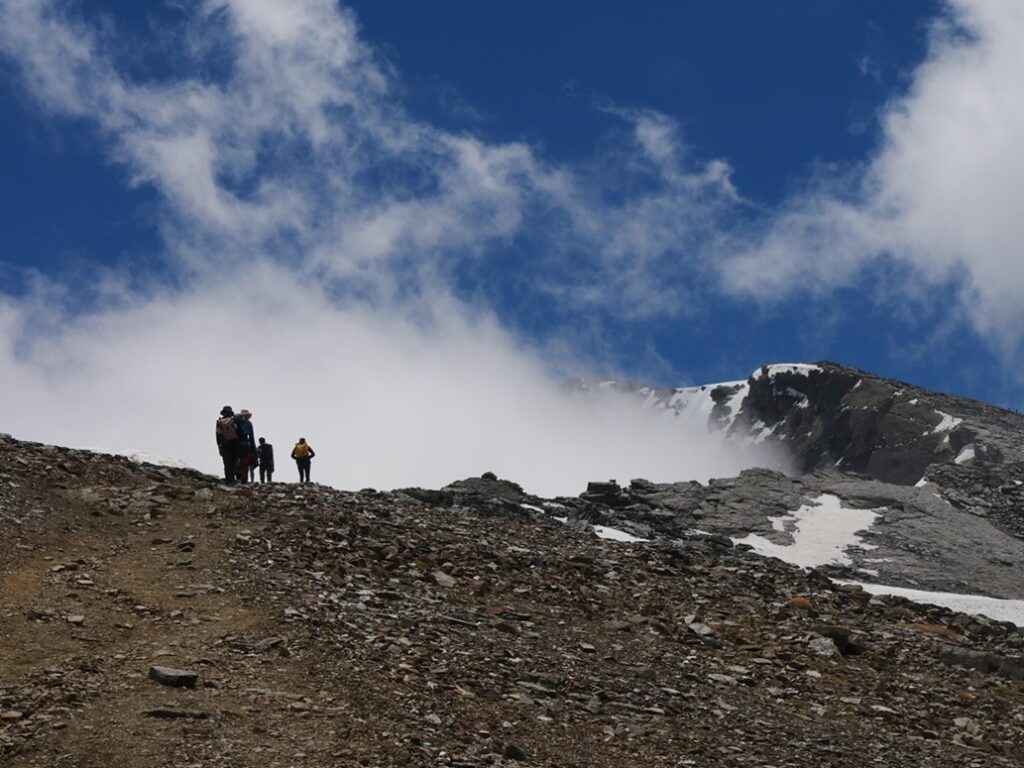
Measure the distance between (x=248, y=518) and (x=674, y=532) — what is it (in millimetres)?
29276

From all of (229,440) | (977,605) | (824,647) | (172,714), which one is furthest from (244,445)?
(977,605)

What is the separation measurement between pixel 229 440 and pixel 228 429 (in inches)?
11.6

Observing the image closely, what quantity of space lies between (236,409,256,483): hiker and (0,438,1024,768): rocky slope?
1497 millimetres

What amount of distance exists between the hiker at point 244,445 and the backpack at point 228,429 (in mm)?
224

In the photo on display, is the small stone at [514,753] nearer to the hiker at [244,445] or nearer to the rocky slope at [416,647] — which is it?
the rocky slope at [416,647]

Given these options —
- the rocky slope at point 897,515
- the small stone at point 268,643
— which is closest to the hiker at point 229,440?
the small stone at point 268,643

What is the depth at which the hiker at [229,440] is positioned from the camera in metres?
30.0

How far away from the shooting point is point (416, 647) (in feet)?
59.0

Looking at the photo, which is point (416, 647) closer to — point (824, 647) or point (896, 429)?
point (824, 647)

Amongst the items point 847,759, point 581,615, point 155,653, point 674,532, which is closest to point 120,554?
point 155,653

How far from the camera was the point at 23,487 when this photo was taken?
2306cm

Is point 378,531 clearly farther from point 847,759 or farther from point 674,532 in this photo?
point 674,532

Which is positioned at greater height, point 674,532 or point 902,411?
point 902,411

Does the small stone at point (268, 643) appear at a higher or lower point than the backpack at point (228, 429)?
lower
